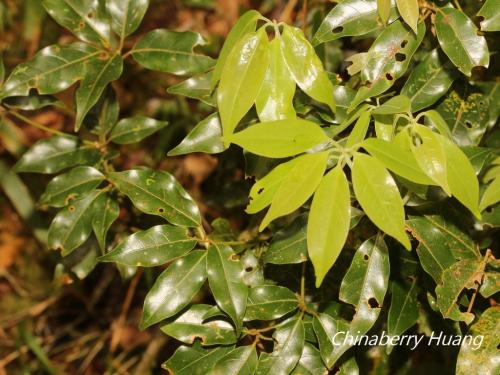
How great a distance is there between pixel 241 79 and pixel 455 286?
23.0 inches

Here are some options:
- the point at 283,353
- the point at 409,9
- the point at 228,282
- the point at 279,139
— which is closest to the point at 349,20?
the point at 409,9

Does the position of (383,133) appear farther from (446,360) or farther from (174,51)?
(446,360)

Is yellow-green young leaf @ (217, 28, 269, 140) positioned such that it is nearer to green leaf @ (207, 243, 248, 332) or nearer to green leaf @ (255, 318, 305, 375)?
green leaf @ (207, 243, 248, 332)

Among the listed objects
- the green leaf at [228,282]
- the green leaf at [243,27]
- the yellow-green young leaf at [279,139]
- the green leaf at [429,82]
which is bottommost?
the green leaf at [228,282]

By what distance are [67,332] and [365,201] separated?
Result: 1.83 metres

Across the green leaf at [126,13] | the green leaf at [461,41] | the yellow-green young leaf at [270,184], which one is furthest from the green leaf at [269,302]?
the green leaf at [126,13]

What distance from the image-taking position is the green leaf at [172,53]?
1414 mm

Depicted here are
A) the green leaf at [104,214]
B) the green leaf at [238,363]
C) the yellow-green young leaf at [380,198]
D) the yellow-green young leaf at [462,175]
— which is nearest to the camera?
the yellow-green young leaf at [380,198]

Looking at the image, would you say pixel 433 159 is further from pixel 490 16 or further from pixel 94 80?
pixel 94 80

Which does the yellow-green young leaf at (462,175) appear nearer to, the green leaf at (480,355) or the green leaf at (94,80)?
the green leaf at (480,355)

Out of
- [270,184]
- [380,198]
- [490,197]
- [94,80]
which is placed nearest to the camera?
[380,198]

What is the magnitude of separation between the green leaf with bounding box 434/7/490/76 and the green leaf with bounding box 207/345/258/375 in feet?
2.38

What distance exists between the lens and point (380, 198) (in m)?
0.94

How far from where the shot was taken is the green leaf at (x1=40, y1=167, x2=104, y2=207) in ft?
4.83
